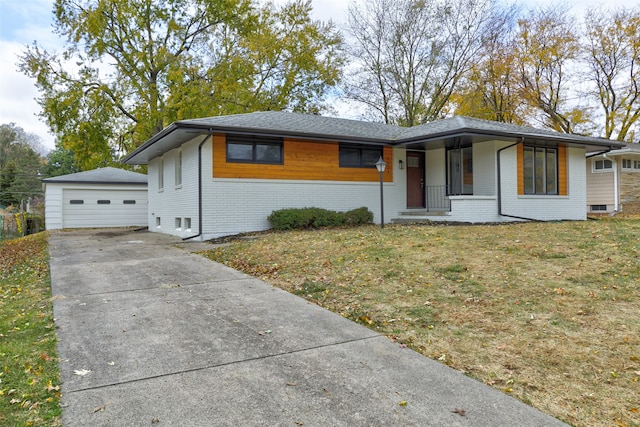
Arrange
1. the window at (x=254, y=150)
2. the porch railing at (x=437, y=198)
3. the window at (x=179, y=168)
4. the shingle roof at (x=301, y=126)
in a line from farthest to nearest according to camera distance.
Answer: the porch railing at (x=437, y=198) < the window at (x=179, y=168) < the window at (x=254, y=150) < the shingle roof at (x=301, y=126)

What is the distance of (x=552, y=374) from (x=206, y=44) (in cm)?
2623

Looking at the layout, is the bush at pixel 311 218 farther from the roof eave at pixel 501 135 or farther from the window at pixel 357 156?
the roof eave at pixel 501 135

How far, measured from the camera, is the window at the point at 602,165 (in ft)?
67.2

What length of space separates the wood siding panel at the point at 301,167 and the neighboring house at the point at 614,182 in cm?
1261

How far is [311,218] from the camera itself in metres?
12.5

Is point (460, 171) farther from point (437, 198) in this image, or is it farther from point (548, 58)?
point (548, 58)

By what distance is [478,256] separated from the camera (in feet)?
23.1

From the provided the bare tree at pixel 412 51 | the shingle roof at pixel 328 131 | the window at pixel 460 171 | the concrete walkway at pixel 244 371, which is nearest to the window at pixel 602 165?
the shingle roof at pixel 328 131

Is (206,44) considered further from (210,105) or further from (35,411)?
(35,411)

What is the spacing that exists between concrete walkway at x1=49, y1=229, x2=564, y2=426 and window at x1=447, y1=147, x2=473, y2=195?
410 inches

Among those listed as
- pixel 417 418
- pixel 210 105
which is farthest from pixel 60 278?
pixel 210 105

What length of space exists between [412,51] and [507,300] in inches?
908

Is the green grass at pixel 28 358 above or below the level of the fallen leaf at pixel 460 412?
above

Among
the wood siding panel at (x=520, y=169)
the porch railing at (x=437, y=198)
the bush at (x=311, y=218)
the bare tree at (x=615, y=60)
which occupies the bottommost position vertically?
the bush at (x=311, y=218)
